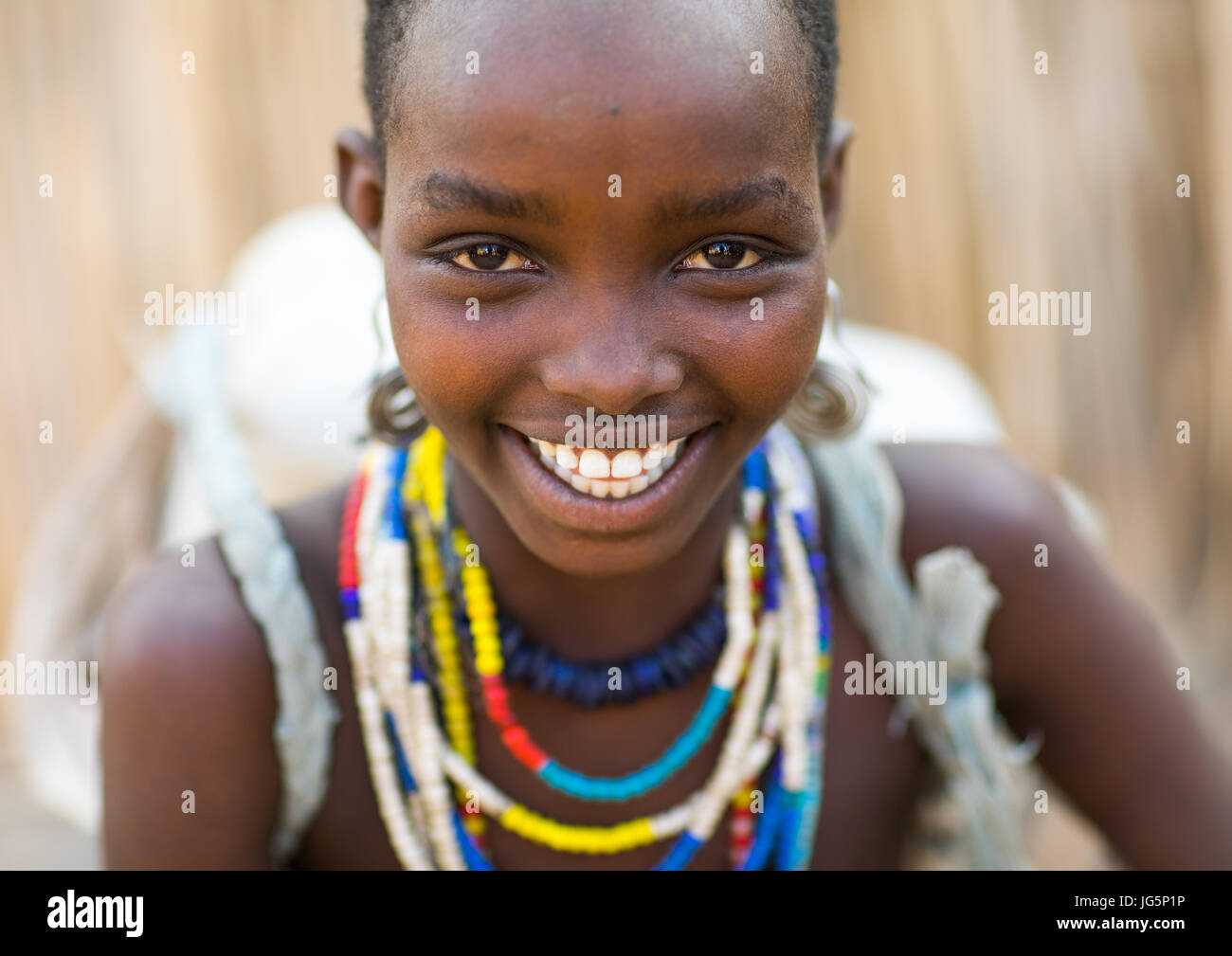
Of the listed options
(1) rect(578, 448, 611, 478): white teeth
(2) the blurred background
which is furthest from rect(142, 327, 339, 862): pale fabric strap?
(2) the blurred background

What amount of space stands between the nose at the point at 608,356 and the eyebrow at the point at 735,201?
0.30 ft

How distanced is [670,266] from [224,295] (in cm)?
187

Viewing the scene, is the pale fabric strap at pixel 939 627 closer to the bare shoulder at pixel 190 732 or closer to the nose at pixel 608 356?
the nose at pixel 608 356

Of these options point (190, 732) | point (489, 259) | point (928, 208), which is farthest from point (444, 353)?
point (928, 208)

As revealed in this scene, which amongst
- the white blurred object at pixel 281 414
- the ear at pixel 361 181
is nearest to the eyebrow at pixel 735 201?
the ear at pixel 361 181

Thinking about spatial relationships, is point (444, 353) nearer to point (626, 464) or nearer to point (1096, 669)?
point (626, 464)

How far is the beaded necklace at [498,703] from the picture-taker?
150 cm

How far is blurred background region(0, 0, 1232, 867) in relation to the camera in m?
3.11

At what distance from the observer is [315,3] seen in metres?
3.12

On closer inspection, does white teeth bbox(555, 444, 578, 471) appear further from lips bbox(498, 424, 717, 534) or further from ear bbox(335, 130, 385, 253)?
ear bbox(335, 130, 385, 253)

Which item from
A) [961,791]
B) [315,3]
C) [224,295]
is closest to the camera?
[961,791]

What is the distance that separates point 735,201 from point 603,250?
133 millimetres
